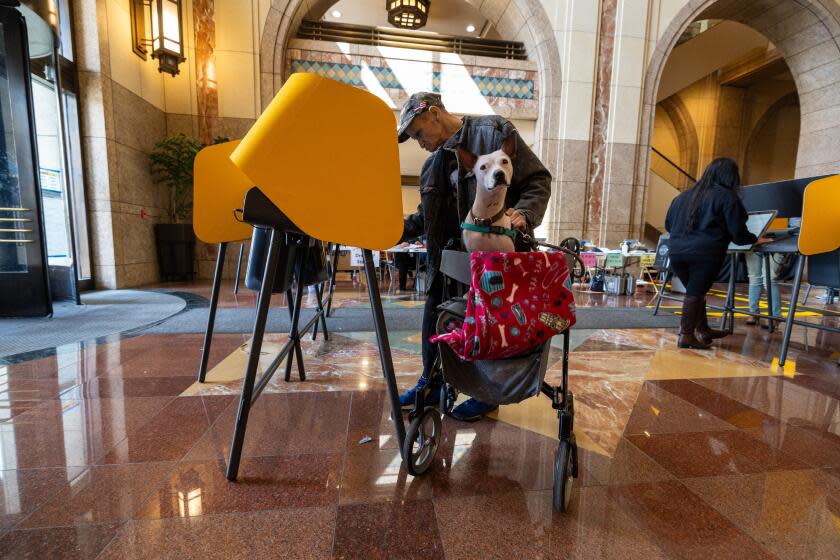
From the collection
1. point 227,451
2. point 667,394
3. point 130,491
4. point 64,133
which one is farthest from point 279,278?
point 64,133

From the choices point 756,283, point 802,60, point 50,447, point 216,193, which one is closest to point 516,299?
point 216,193

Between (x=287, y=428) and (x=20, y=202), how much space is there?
423 cm

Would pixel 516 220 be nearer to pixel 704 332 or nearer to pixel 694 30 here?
pixel 704 332

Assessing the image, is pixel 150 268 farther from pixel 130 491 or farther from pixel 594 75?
pixel 594 75

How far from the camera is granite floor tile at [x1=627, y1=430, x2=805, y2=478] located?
4.73 ft

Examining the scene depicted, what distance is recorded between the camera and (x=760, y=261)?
4035 millimetres

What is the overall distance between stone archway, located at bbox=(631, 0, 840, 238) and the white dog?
26.7 feet

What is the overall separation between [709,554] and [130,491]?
175cm

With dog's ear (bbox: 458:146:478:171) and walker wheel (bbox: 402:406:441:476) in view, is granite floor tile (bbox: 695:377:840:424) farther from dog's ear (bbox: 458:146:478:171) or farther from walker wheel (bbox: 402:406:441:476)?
dog's ear (bbox: 458:146:478:171)

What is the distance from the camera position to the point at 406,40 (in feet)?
26.4

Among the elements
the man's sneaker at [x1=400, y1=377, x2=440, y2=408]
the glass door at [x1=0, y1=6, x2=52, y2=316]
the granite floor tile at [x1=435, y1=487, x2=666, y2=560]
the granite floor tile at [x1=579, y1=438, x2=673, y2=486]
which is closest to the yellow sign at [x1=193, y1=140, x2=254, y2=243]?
the man's sneaker at [x1=400, y1=377, x2=440, y2=408]

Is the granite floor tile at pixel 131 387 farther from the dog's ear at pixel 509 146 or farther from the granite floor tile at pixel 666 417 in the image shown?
the granite floor tile at pixel 666 417

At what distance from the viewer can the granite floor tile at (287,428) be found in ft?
4.97

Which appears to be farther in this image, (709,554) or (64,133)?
(64,133)
